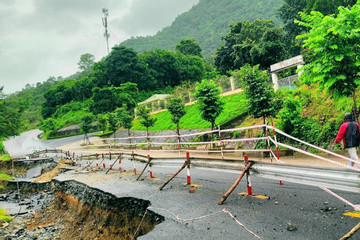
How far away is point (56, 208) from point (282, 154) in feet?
36.3

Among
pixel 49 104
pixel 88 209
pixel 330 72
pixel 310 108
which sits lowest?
pixel 88 209

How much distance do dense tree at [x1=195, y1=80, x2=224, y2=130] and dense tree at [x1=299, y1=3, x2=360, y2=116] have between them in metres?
7.33

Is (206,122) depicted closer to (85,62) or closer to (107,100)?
(107,100)

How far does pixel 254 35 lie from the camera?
44.5 m

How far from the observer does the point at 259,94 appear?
13148 mm

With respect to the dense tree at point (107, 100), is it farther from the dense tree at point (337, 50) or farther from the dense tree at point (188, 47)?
the dense tree at point (337, 50)

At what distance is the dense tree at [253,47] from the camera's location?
3534 centimetres

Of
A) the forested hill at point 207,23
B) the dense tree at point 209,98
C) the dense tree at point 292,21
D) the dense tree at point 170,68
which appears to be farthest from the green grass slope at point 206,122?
the forested hill at point 207,23

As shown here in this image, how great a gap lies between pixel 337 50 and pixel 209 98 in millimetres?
8579

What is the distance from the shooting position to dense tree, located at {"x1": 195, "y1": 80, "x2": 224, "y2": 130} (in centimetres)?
1637

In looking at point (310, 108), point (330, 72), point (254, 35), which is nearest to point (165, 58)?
point (254, 35)

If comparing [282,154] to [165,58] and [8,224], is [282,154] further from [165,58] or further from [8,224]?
[165,58]

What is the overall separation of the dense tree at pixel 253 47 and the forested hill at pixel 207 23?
78796 mm

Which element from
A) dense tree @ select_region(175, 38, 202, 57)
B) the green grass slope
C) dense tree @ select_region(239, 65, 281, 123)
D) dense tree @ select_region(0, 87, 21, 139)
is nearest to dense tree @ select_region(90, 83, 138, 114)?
dense tree @ select_region(0, 87, 21, 139)
